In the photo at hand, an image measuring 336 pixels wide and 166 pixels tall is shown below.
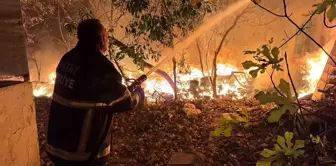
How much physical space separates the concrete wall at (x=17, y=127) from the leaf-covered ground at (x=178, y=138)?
3.65 feet

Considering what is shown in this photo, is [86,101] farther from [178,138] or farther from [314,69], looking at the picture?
[314,69]

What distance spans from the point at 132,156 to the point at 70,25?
11.1 ft

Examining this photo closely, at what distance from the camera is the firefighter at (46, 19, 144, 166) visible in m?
2.62

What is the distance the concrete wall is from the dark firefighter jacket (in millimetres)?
670

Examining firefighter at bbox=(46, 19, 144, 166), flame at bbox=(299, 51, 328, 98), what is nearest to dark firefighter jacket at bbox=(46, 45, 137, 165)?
firefighter at bbox=(46, 19, 144, 166)

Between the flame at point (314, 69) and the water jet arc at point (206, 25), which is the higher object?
the water jet arc at point (206, 25)

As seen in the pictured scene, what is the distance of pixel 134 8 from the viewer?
5.93m

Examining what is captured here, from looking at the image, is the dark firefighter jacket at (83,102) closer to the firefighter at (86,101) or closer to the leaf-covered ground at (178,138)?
the firefighter at (86,101)

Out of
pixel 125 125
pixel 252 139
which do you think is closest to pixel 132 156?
pixel 125 125

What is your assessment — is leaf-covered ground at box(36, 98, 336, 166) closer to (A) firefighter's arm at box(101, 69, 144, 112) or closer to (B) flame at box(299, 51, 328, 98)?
(A) firefighter's arm at box(101, 69, 144, 112)

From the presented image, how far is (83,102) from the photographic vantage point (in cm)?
264

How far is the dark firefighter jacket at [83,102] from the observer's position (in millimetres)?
2619

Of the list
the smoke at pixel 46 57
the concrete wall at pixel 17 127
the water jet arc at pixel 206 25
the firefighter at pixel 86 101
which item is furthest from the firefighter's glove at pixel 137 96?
the smoke at pixel 46 57

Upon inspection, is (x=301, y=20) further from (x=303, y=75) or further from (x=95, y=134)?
(x=95, y=134)
